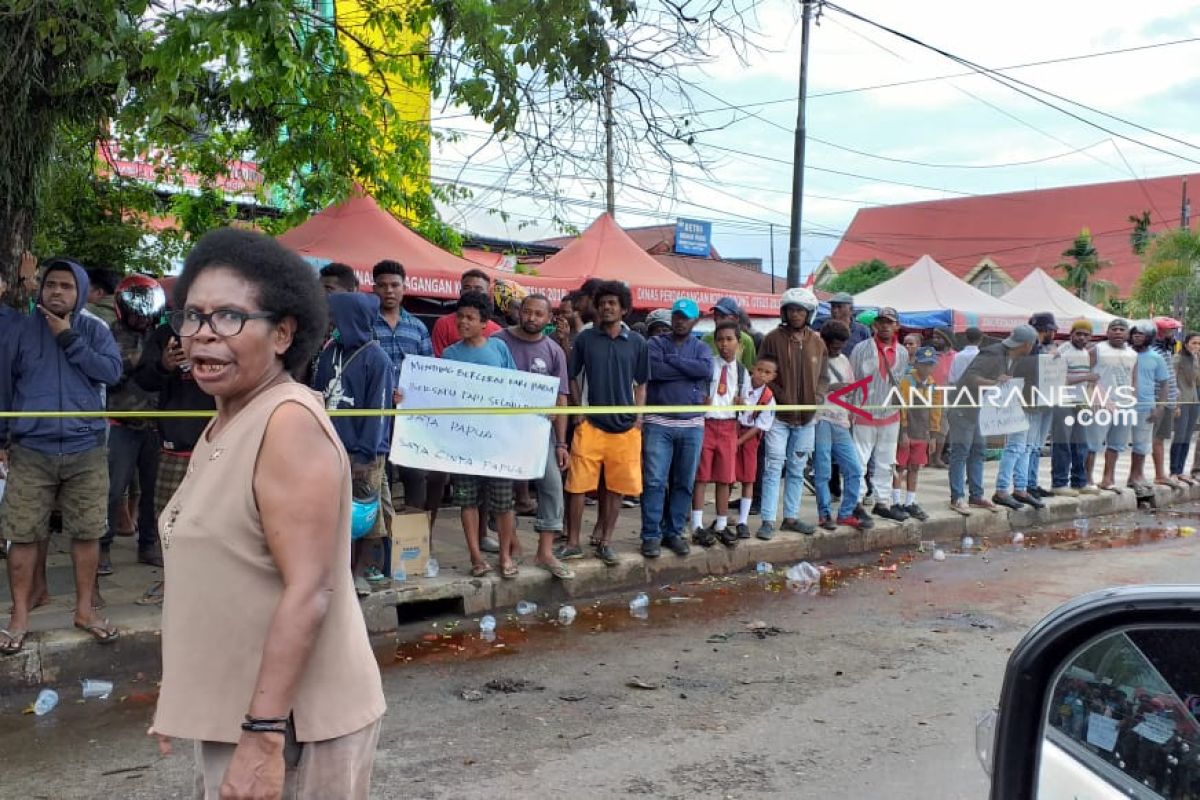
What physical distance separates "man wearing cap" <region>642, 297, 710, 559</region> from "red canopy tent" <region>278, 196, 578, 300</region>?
142 inches

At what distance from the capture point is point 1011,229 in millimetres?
62062

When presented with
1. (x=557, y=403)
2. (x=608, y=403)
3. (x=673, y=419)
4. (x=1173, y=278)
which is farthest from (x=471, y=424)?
(x=1173, y=278)

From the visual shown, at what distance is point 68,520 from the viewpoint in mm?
5434

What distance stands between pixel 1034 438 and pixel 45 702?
9.92 m

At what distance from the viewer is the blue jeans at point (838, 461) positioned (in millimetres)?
9219

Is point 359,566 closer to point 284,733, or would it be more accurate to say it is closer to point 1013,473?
point 284,733

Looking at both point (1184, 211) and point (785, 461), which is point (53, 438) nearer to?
point (785, 461)

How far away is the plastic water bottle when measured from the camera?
4.93m

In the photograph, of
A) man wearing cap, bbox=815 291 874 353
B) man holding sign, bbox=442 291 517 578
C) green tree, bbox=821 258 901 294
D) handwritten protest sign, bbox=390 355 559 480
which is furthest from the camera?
green tree, bbox=821 258 901 294

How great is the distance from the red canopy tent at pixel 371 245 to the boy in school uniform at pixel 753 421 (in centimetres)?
353

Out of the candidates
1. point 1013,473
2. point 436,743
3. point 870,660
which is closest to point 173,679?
point 436,743

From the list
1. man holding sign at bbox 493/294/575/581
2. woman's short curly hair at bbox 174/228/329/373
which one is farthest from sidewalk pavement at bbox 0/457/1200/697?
woman's short curly hair at bbox 174/228/329/373

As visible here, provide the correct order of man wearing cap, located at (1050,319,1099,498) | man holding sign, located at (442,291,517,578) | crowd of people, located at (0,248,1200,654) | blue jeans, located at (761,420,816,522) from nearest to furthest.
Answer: crowd of people, located at (0,248,1200,654)
man holding sign, located at (442,291,517,578)
blue jeans, located at (761,420,816,522)
man wearing cap, located at (1050,319,1099,498)

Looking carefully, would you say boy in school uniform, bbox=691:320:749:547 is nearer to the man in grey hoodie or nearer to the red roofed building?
the man in grey hoodie
